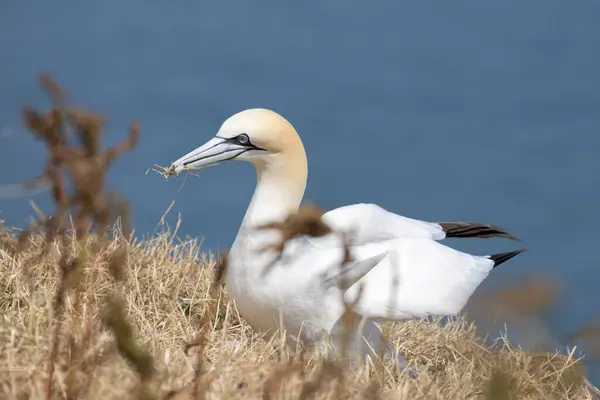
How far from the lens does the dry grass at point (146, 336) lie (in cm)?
202

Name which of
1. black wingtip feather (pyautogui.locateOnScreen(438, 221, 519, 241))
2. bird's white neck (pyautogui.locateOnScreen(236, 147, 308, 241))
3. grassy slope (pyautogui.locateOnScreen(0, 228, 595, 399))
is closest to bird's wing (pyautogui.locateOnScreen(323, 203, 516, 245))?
black wingtip feather (pyautogui.locateOnScreen(438, 221, 519, 241))

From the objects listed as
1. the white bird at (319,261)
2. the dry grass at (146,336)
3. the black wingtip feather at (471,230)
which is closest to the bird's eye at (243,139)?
the white bird at (319,261)

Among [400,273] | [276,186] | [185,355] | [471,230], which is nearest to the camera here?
[185,355]

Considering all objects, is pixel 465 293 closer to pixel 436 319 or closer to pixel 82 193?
pixel 436 319

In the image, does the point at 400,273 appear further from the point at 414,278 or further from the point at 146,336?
the point at 146,336

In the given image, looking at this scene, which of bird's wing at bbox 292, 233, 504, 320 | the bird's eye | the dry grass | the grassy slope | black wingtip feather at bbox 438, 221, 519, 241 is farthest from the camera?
black wingtip feather at bbox 438, 221, 519, 241

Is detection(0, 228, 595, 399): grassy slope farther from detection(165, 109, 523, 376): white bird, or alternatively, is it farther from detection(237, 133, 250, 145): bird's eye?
detection(237, 133, 250, 145): bird's eye

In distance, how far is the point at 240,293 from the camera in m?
4.56

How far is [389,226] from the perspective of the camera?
4.89 m

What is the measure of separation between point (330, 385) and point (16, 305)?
1.53 m

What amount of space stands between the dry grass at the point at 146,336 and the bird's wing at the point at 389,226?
0.40 m

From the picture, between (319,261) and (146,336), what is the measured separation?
2.57ft

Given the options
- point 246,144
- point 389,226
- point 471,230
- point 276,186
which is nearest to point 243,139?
point 246,144

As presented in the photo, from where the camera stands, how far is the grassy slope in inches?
111
